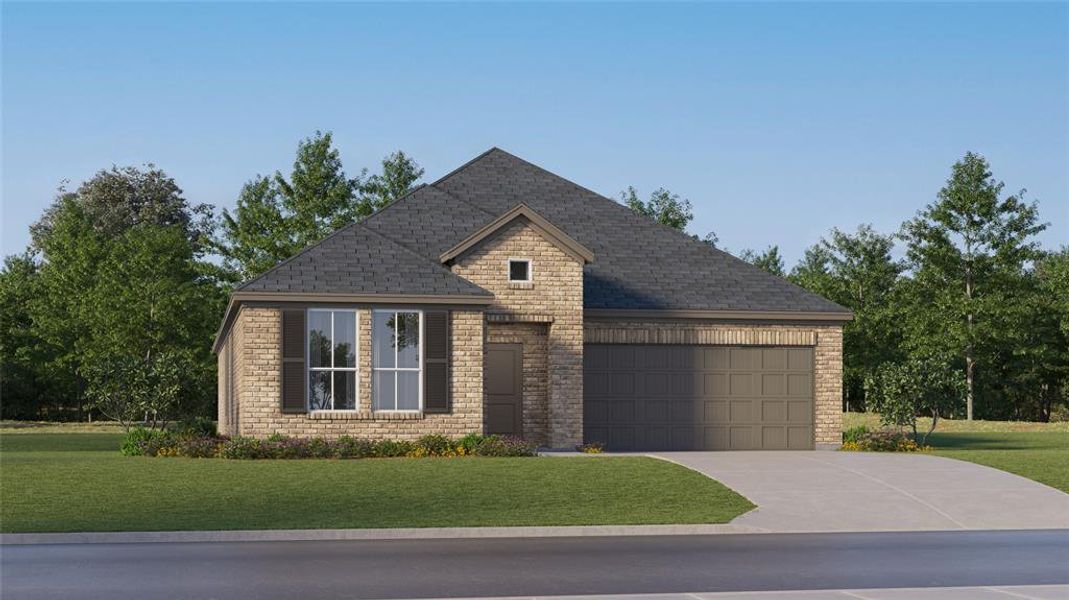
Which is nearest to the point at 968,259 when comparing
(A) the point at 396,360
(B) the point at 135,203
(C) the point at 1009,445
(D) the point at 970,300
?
(D) the point at 970,300

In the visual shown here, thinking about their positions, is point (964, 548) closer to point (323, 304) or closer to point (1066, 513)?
point (1066, 513)

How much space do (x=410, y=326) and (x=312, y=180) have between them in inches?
1008

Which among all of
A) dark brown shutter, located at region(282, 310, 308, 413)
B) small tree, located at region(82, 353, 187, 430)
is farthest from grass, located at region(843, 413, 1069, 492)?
small tree, located at region(82, 353, 187, 430)

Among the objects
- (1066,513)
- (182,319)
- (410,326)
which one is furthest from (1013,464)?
(182,319)

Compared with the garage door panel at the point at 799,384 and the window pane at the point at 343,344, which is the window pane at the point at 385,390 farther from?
the garage door panel at the point at 799,384

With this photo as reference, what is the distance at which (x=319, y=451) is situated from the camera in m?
26.4

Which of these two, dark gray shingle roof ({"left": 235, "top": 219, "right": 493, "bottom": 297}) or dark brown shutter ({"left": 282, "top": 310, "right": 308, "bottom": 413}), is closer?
dark brown shutter ({"left": 282, "top": 310, "right": 308, "bottom": 413})

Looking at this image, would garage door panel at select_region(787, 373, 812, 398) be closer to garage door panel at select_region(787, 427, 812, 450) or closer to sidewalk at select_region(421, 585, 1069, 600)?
garage door panel at select_region(787, 427, 812, 450)

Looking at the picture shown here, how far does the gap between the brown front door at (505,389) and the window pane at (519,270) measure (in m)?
1.58

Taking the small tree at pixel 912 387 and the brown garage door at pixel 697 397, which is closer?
the brown garage door at pixel 697 397

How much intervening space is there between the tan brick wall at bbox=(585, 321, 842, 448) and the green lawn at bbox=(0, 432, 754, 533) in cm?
587

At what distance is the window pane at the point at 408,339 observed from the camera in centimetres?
2830

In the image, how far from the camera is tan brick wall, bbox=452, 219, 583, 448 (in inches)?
1166

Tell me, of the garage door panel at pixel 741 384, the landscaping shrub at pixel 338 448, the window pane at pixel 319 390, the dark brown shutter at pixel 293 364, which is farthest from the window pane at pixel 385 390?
the garage door panel at pixel 741 384
